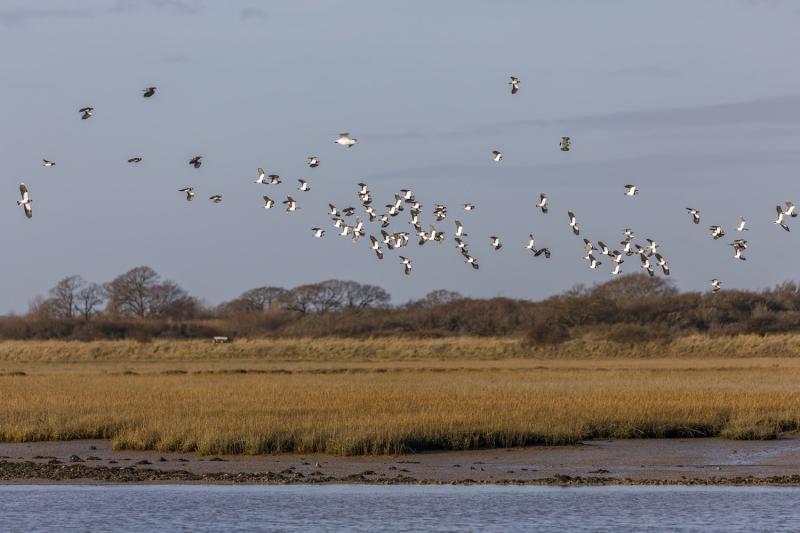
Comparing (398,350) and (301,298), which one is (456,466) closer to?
(398,350)

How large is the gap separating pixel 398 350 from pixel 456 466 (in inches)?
2162

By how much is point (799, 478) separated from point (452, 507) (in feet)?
22.4

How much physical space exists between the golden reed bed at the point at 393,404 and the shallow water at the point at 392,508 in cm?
455

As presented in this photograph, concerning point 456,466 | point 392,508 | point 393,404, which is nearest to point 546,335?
point 393,404

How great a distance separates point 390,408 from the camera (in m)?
35.6

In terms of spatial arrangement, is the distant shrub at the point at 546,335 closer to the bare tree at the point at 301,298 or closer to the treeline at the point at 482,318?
the treeline at the point at 482,318

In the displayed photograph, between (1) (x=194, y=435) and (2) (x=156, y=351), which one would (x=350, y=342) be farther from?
(1) (x=194, y=435)

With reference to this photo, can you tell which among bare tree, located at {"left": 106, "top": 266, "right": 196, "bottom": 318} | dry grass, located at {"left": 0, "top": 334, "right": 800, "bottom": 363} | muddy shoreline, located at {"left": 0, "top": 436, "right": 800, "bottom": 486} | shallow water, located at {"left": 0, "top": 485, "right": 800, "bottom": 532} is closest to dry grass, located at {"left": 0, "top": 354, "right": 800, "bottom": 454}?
muddy shoreline, located at {"left": 0, "top": 436, "right": 800, "bottom": 486}

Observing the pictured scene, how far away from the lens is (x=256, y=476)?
2641 centimetres

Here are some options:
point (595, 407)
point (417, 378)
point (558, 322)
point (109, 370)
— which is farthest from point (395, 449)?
point (558, 322)

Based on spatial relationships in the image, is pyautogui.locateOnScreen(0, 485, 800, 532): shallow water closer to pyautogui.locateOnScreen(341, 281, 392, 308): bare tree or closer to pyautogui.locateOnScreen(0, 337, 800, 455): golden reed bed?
pyautogui.locateOnScreen(0, 337, 800, 455): golden reed bed

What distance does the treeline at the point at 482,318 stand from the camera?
93.2 m

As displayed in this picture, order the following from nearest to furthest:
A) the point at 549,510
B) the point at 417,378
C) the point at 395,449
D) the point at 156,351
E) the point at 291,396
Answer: the point at 549,510 → the point at 395,449 → the point at 291,396 → the point at 417,378 → the point at 156,351

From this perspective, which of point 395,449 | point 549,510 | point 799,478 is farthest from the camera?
point 395,449
